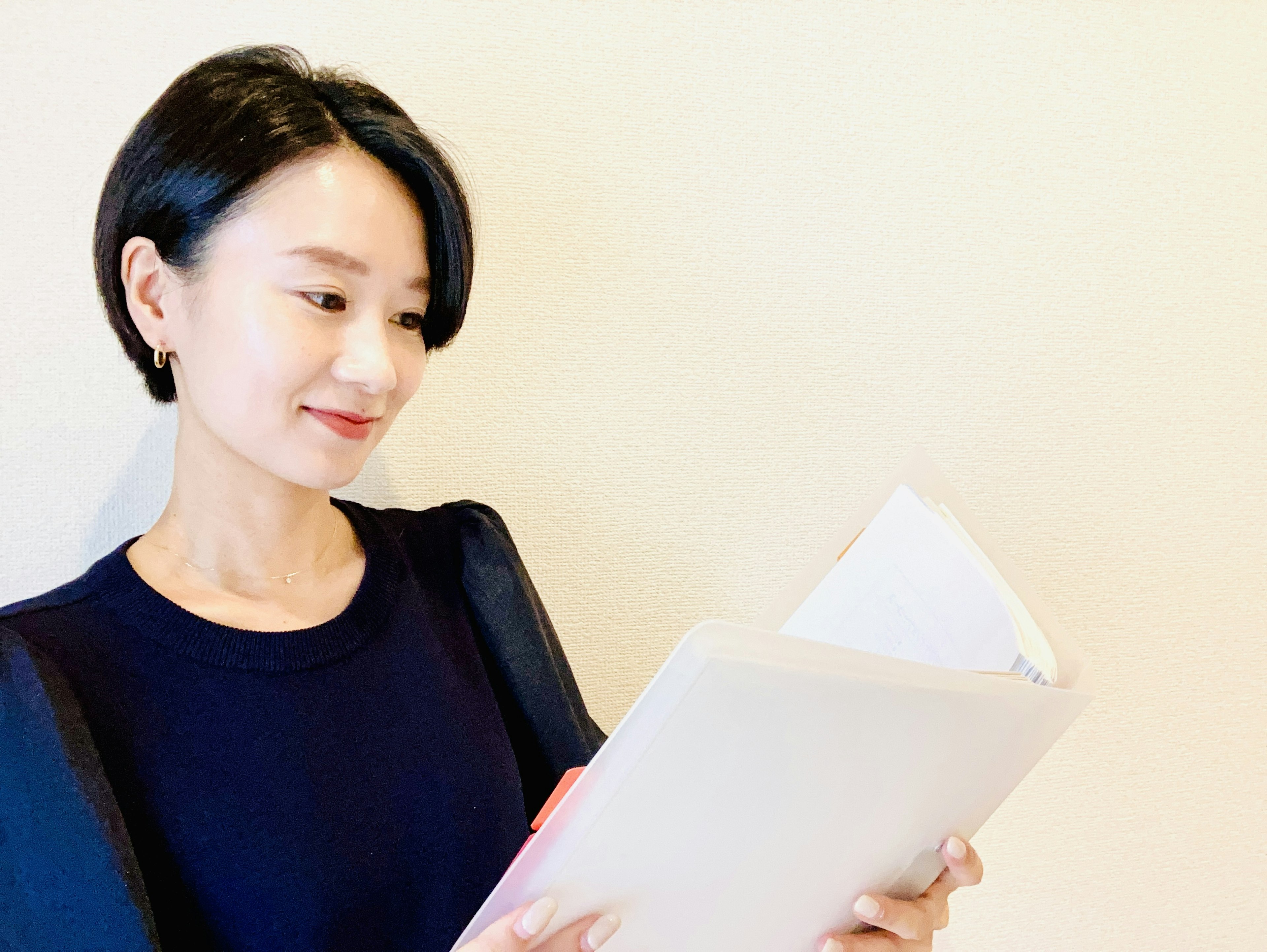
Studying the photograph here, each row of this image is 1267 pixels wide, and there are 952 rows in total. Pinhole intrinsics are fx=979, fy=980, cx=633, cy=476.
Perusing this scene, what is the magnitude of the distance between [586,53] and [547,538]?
50 centimetres

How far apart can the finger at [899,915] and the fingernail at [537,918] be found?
0.27m

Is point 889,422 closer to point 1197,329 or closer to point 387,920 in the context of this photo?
point 1197,329

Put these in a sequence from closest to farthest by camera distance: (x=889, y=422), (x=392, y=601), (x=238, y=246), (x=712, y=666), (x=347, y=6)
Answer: (x=712, y=666) → (x=238, y=246) → (x=392, y=601) → (x=347, y=6) → (x=889, y=422)

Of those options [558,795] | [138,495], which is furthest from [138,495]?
[558,795]

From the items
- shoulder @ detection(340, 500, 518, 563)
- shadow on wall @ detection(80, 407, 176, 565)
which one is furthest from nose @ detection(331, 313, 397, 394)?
shadow on wall @ detection(80, 407, 176, 565)

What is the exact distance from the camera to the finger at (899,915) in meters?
0.71

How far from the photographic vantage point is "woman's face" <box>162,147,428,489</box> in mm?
669

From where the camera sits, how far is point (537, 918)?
550mm

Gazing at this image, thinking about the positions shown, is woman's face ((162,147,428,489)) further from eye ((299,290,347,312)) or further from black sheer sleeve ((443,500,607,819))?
black sheer sleeve ((443,500,607,819))

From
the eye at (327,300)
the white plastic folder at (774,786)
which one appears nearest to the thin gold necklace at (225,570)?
the eye at (327,300)

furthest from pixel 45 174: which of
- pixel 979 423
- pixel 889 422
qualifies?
pixel 979 423

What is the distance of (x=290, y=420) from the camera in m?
0.70

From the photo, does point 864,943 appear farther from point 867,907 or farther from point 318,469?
point 318,469

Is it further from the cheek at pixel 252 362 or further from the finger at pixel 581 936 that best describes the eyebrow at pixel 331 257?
the finger at pixel 581 936
